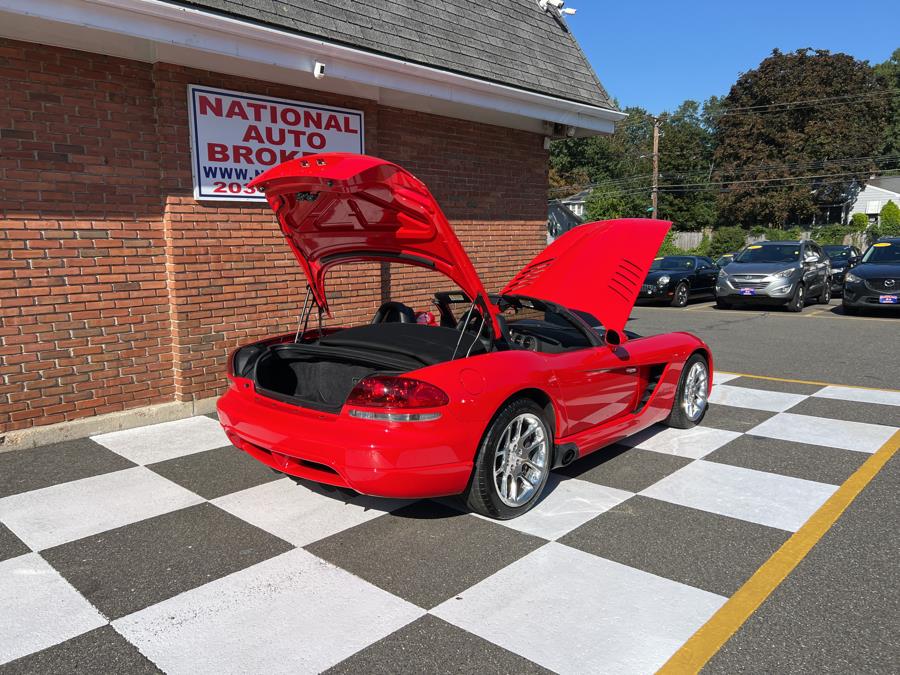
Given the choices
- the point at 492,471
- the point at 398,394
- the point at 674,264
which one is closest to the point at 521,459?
the point at 492,471

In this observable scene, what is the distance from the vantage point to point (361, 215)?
12.0 feet

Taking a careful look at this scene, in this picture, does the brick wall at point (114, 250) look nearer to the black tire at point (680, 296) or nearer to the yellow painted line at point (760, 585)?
the yellow painted line at point (760, 585)

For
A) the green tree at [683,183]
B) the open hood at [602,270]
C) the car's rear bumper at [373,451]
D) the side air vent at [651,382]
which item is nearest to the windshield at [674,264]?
the side air vent at [651,382]

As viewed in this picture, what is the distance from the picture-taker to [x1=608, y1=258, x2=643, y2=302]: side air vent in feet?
14.5

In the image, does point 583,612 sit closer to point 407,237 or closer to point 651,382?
point 407,237

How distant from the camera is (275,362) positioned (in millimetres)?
4148

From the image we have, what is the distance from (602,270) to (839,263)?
18.9 metres

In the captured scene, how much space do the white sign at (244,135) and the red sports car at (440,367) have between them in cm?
217

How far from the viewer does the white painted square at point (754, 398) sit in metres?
6.30

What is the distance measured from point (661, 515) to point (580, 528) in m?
0.53

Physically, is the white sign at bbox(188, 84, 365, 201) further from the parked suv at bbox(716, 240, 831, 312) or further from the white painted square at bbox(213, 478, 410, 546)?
the parked suv at bbox(716, 240, 831, 312)

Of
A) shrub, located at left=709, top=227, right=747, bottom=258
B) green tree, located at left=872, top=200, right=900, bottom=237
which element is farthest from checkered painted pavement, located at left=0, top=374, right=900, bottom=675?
green tree, located at left=872, top=200, right=900, bottom=237

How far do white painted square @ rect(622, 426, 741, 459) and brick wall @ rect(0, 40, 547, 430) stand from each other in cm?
376

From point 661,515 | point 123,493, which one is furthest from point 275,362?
point 661,515
